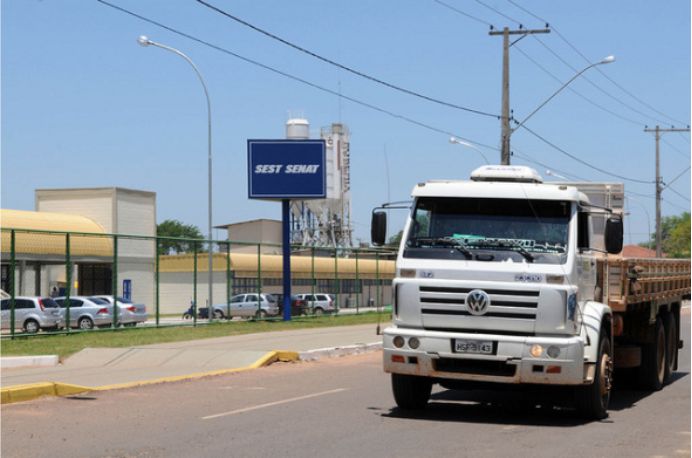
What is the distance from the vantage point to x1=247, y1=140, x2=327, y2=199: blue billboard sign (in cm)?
3559

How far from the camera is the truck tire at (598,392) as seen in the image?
39.8 feet

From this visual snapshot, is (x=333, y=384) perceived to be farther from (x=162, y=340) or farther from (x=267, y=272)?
(x=267, y=272)

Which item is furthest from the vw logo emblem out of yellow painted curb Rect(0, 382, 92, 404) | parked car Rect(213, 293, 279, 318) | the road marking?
parked car Rect(213, 293, 279, 318)

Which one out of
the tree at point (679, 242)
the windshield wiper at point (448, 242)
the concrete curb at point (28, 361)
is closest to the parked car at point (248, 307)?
the concrete curb at point (28, 361)

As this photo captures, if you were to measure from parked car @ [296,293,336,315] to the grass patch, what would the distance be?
5.10 meters

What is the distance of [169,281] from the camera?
3659 cm

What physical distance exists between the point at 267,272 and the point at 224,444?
36908 mm

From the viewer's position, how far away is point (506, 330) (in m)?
11.6

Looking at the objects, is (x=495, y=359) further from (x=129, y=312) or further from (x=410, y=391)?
(x=129, y=312)

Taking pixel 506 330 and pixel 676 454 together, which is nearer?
pixel 676 454

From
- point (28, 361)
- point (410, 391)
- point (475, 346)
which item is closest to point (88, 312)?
point (28, 361)

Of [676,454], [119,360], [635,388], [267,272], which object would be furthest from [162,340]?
[267,272]

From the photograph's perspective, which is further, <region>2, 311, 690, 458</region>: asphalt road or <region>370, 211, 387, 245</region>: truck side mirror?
<region>370, 211, 387, 245</region>: truck side mirror

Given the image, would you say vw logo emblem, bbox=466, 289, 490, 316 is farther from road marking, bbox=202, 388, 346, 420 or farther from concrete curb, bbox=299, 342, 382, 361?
concrete curb, bbox=299, 342, 382, 361
